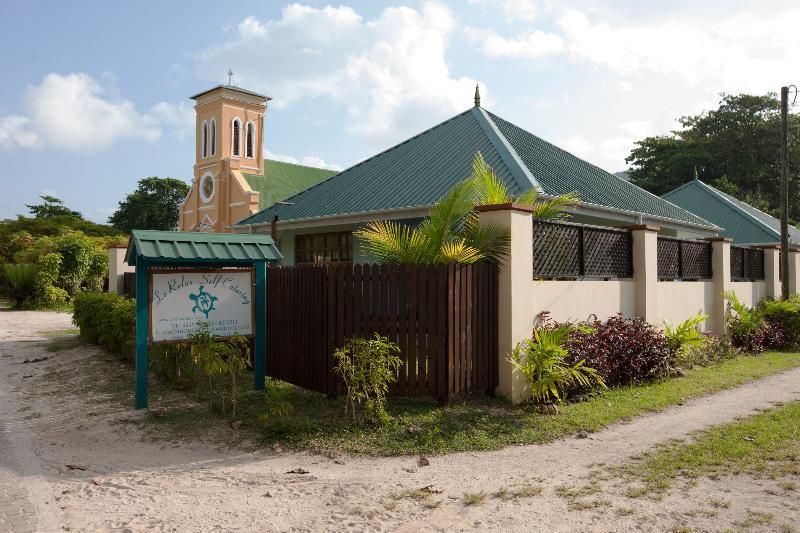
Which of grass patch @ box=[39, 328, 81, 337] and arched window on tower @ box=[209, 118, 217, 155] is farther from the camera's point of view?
arched window on tower @ box=[209, 118, 217, 155]

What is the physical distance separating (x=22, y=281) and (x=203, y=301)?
874 inches

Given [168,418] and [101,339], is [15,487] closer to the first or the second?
[168,418]

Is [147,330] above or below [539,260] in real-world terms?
below

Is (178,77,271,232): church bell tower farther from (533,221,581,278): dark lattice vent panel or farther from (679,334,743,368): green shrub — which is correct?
(533,221,581,278): dark lattice vent panel

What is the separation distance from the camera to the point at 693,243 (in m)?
13.0

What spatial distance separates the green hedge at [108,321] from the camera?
10391 mm

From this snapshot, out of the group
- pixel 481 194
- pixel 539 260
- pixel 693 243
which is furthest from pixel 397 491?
pixel 693 243

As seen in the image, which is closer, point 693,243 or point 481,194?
point 481,194

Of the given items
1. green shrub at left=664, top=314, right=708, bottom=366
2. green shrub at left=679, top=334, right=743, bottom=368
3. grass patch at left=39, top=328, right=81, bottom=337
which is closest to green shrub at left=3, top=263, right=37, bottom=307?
grass patch at left=39, top=328, right=81, bottom=337

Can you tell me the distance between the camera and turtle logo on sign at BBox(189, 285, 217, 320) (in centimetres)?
770

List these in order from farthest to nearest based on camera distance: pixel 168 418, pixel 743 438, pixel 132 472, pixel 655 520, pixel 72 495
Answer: pixel 168 418 < pixel 743 438 < pixel 132 472 < pixel 72 495 < pixel 655 520

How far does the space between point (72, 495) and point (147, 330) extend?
2.84 m

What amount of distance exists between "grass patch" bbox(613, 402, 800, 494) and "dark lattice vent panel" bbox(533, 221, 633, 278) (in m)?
2.95

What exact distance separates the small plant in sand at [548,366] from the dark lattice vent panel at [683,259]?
478cm
